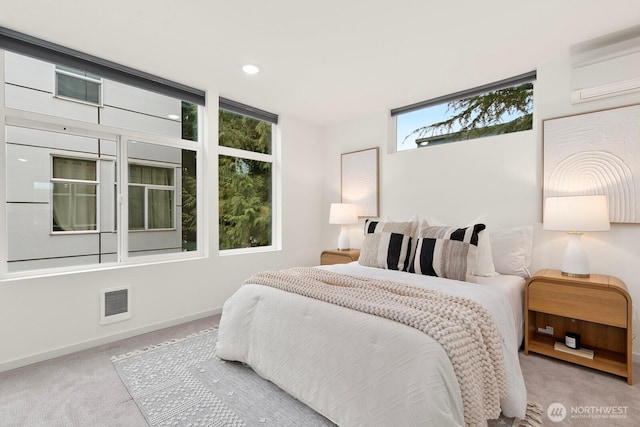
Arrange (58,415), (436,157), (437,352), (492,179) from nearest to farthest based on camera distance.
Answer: (437,352), (58,415), (492,179), (436,157)

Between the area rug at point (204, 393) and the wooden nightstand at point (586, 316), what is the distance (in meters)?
0.81

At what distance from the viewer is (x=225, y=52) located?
102 inches

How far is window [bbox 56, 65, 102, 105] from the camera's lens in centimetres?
262

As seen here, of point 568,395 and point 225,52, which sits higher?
point 225,52

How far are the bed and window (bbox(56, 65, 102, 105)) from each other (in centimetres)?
221

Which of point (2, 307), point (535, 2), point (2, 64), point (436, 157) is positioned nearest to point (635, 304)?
point (436, 157)

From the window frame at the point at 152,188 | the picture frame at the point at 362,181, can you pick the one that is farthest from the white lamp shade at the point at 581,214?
the window frame at the point at 152,188

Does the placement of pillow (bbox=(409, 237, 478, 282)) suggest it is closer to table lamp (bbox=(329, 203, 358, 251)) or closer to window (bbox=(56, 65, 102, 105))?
table lamp (bbox=(329, 203, 358, 251))

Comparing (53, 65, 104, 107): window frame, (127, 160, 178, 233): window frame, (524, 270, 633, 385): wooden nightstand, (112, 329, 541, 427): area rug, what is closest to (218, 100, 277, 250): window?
(127, 160, 178, 233): window frame

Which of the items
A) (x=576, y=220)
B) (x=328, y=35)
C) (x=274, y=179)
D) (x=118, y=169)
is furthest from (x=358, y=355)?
(x=274, y=179)

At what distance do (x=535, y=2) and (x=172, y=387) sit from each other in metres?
3.37

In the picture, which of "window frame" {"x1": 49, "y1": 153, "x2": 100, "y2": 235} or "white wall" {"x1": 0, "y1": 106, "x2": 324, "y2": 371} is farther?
"window frame" {"x1": 49, "y1": 153, "x2": 100, "y2": 235}

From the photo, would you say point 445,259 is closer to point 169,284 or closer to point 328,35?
point 328,35

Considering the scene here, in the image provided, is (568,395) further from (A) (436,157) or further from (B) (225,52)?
(B) (225,52)
